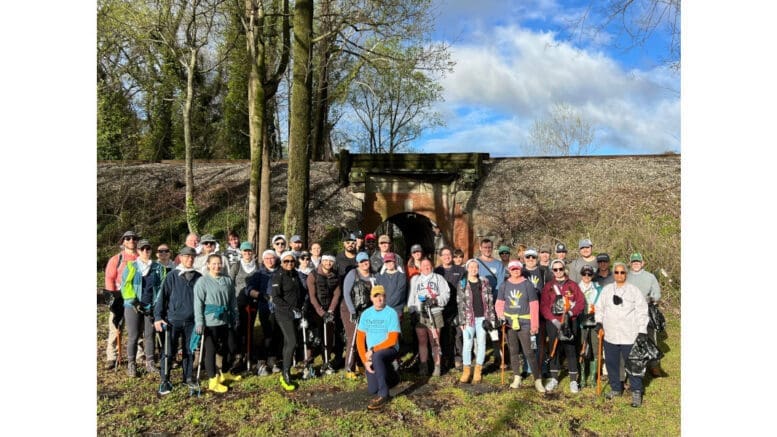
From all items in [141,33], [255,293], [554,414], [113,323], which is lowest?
[554,414]

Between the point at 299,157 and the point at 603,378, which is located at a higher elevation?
the point at 299,157

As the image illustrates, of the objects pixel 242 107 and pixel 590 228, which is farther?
pixel 242 107

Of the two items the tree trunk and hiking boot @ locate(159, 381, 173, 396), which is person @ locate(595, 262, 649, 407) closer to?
hiking boot @ locate(159, 381, 173, 396)

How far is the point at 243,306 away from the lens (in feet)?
25.3

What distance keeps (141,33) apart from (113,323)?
28.1ft

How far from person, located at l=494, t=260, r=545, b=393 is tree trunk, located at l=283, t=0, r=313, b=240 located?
557 centimetres

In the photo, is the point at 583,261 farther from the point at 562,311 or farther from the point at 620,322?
the point at 620,322

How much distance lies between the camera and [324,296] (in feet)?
25.0

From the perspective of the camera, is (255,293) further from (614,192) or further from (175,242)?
(614,192)

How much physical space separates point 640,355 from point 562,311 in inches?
42.4

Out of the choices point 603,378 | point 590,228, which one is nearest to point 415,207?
point 590,228

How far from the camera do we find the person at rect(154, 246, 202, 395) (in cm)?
665

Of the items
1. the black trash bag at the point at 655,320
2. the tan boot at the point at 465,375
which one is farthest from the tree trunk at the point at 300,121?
the black trash bag at the point at 655,320

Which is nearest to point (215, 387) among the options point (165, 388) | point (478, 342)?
point (165, 388)
